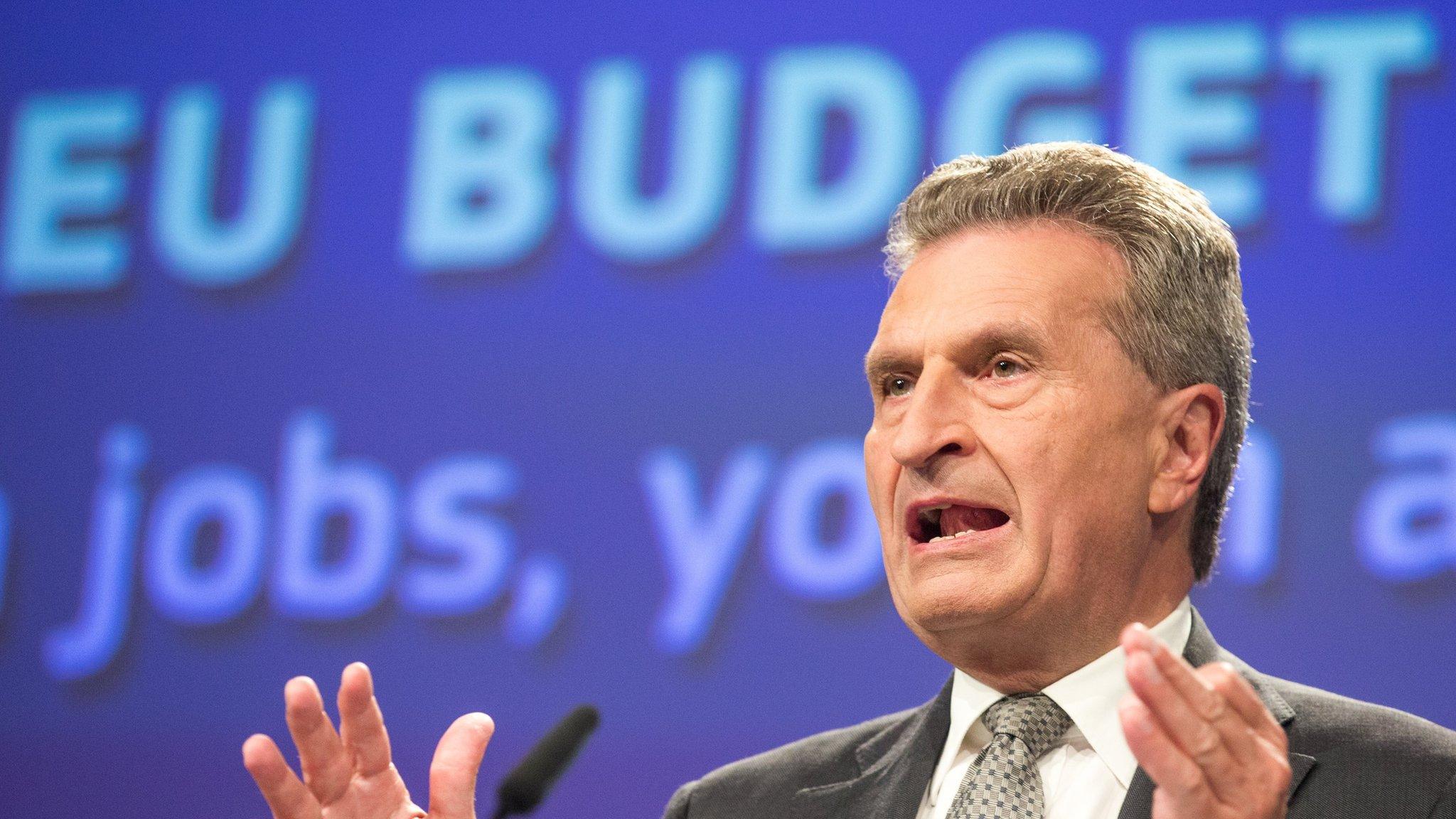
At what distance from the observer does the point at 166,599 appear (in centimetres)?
372

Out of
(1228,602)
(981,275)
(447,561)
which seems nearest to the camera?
(981,275)

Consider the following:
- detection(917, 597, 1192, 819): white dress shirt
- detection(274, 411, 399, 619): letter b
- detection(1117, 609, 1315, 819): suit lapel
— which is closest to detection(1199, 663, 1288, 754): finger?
detection(1117, 609, 1315, 819): suit lapel

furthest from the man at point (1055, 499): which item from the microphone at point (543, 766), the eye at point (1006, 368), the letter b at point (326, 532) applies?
the letter b at point (326, 532)

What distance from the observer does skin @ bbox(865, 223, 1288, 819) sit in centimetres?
190

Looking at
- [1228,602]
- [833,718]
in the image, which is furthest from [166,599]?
[1228,602]

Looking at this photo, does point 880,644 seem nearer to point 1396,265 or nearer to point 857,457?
point 857,457

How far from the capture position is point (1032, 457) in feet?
6.22

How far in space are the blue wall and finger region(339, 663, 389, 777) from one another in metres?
1.70

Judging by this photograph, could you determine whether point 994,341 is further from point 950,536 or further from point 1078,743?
point 1078,743

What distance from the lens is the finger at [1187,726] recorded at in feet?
4.52

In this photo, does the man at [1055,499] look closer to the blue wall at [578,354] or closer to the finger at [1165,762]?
the finger at [1165,762]

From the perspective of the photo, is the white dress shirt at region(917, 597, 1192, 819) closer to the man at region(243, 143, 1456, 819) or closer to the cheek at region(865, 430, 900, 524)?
the man at region(243, 143, 1456, 819)

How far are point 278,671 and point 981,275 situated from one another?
7.23 ft

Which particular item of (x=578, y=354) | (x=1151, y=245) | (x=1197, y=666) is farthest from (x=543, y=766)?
(x=578, y=354)
